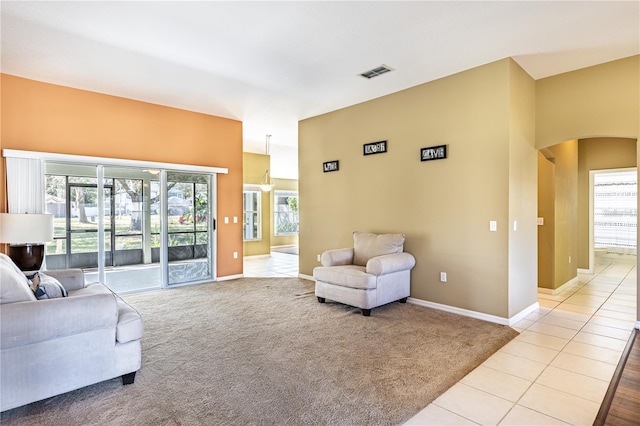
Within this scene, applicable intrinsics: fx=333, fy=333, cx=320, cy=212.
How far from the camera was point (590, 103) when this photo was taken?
3891 millimetres

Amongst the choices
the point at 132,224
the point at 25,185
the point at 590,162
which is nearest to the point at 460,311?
the point at 590,162

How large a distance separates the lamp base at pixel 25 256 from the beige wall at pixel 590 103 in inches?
250

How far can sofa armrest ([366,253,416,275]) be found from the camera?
4.05 m

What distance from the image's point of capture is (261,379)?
2.54 metres

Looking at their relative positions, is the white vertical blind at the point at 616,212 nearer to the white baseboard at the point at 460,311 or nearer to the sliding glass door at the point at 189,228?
the white baseboard at the point at 460,311

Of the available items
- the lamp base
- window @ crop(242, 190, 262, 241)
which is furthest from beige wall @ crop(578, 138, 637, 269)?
the lamp base

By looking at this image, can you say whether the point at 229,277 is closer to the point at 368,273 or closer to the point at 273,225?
A: the point at 368,273

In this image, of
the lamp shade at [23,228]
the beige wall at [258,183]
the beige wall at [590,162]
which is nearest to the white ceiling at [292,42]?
the lamp shade at [23,228]

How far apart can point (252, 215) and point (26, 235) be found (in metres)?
6.35

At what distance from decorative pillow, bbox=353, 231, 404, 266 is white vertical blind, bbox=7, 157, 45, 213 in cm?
431

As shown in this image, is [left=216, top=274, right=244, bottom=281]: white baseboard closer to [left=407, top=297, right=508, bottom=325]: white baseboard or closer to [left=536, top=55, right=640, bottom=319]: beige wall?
[left=407, top=297, right=508, bottom=325]: white baseboard

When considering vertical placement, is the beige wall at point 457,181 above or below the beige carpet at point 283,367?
above

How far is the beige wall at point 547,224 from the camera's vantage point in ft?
16.9

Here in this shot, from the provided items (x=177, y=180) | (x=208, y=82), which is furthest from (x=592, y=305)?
(x=177, y=180)
